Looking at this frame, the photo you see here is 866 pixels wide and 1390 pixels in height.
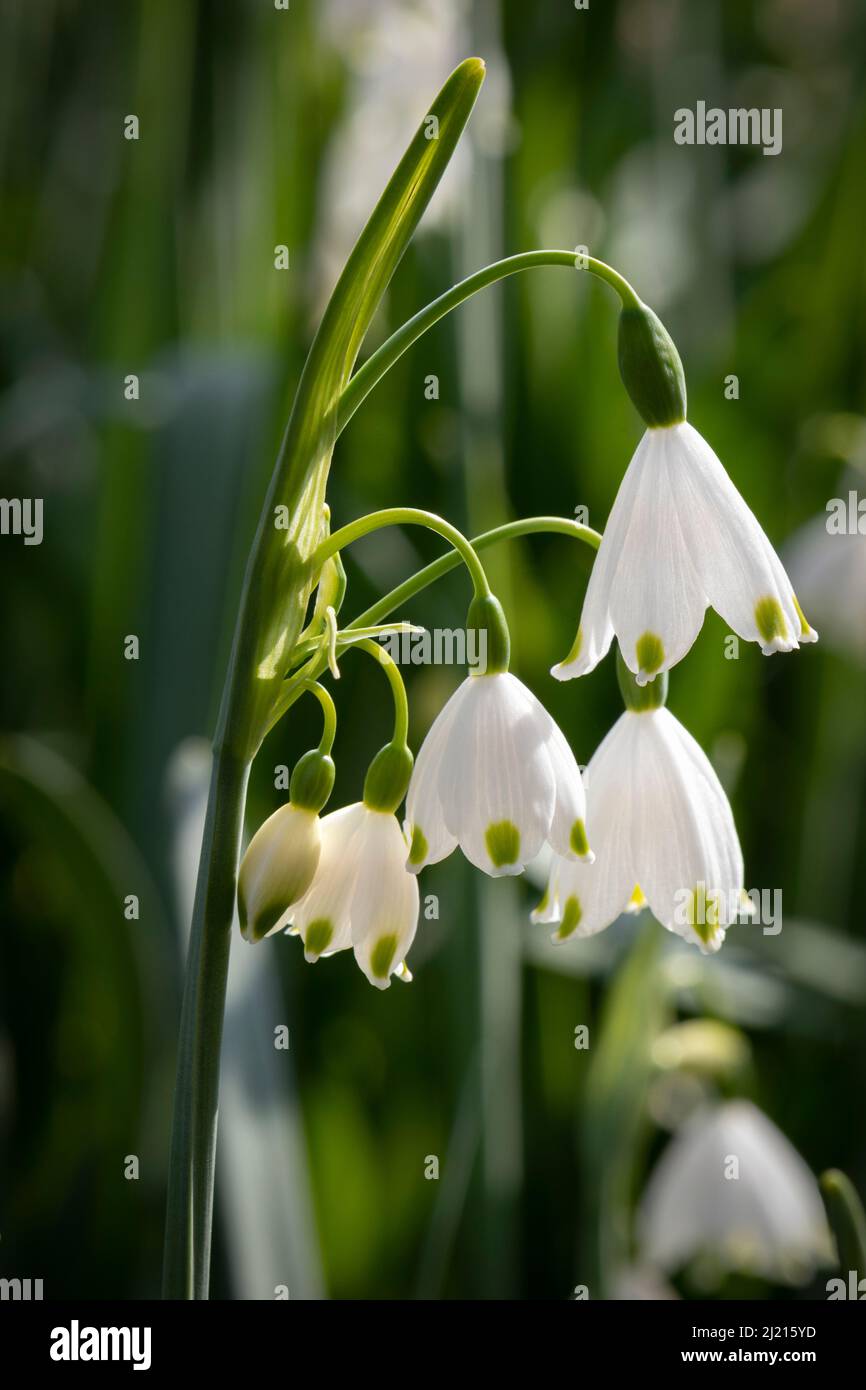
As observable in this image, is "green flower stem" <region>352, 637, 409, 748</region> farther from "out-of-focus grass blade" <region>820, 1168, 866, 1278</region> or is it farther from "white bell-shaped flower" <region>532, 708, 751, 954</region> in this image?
"out-of-focus grass blade" <region>820, 1168, 866, 1278</region>

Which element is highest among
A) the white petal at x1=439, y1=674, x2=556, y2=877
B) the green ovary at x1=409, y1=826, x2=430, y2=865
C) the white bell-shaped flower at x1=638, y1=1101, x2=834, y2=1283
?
the white petal at x1=439, y1=674, x2=556, y2=877

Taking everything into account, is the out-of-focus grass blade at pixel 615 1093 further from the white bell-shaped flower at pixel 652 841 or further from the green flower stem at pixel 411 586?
the green flower stem at pixel 411 586

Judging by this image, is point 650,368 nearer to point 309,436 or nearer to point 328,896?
point 309,436

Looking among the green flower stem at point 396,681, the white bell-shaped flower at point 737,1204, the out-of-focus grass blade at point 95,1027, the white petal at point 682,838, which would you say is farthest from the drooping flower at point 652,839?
the white bell-shaped flower at point 737,1204

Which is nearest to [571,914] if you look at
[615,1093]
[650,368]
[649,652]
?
[649,652]

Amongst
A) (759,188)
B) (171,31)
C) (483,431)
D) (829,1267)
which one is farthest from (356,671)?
(759,188)

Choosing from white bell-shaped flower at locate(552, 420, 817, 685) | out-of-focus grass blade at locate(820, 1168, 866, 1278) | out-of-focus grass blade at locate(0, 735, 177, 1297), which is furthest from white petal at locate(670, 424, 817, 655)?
out-of-focus grass blade at locate(0, 735, 177, 1297)
